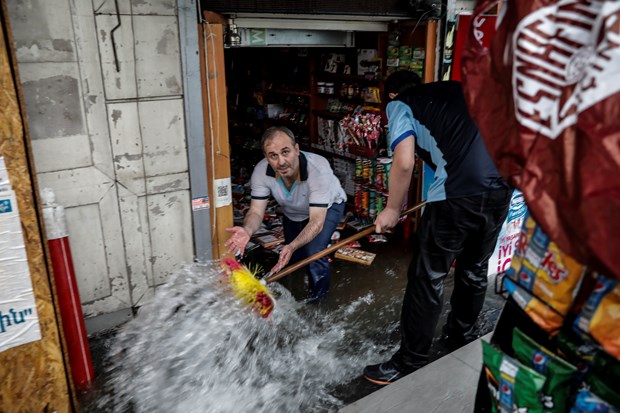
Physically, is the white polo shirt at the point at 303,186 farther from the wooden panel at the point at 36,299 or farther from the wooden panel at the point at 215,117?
the wooden panel at the point at 36,299

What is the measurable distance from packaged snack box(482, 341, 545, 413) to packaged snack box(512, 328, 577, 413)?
0.08 ft

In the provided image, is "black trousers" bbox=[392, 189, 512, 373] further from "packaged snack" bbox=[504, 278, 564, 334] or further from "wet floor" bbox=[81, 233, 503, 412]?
"packaged snack" bbox=[504, 278, 564, 334]

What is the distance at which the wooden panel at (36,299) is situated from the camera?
102 inches

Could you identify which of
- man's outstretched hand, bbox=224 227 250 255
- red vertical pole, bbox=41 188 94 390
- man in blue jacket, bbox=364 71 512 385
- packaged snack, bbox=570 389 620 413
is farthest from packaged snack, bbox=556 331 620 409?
red vertical pole, bbox=41 188 94 390

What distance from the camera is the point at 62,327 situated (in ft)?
10.3

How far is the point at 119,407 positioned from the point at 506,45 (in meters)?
3.08

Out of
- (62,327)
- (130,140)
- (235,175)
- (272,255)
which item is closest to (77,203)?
(130,140)

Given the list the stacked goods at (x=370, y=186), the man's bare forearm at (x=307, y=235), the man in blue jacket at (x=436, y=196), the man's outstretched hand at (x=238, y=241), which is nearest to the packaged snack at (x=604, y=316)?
the man in blue jacket at (x=436, y=196)

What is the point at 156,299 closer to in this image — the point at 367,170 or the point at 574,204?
the point at 367,170

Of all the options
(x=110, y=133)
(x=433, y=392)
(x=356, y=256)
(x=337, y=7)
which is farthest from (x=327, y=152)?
(x=433, y=392)

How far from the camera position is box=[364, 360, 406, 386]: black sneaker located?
333 cm

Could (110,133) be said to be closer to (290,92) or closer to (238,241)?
(238,241)

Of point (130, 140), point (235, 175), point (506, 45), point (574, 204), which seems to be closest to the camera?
point (574, 204)

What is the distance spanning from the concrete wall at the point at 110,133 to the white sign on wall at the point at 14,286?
0.81 meters
